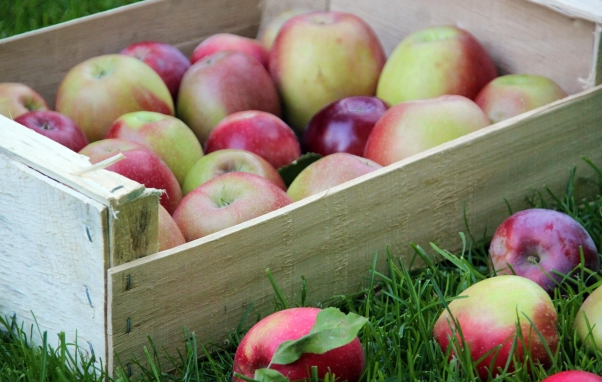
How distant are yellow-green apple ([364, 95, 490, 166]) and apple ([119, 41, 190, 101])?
581 millimetres

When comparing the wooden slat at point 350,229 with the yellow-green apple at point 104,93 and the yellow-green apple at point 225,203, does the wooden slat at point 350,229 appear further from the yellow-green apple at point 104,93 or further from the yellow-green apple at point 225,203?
the yellow-green apple at point 104,93

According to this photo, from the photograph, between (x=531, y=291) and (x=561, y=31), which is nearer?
(x=531, y=291)

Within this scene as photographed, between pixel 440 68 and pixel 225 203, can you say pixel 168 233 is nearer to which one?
pixel 225 203

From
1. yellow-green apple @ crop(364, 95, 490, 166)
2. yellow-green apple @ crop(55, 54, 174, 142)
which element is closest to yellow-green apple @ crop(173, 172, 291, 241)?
yellow-green apple @ crop(364, 95, 490, 166)

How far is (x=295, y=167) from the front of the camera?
178cm

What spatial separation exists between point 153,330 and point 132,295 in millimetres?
82

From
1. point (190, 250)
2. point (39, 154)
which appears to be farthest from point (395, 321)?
point (39, 154)

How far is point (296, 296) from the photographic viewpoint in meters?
1.49

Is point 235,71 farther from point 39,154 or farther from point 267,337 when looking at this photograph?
point 267,337

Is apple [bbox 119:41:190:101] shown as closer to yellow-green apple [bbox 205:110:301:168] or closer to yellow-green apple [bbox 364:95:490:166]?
yellow-green apple [bbox 205:110:301:168]

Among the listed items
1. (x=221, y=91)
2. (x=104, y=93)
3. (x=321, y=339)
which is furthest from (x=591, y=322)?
(x=104, y=93)

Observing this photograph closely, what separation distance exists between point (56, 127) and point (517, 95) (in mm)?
951

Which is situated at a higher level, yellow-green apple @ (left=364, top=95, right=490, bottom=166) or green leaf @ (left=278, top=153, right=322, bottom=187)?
yellow-green apple @ (left=364, top=95, right=490, bottom=166)

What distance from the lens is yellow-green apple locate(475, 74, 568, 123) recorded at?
1.88 m
